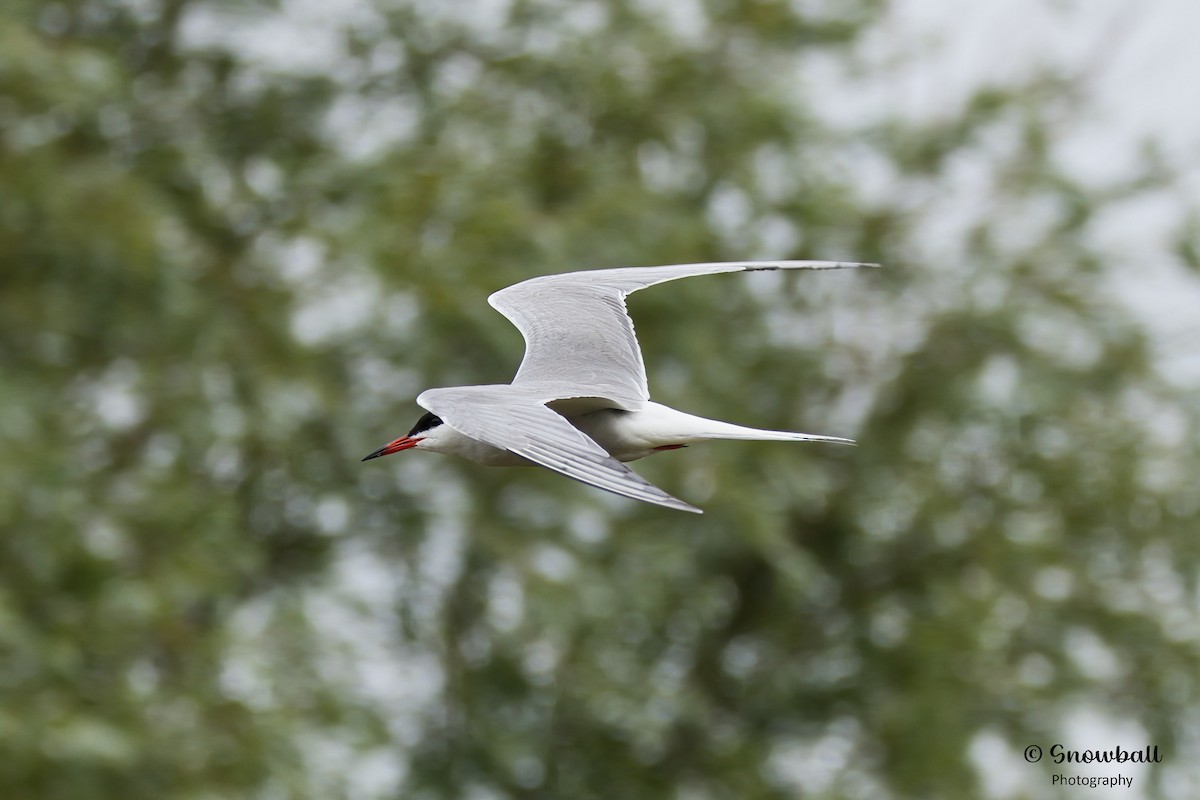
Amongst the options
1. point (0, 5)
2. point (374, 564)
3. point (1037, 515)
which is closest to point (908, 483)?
point (1037, 515)

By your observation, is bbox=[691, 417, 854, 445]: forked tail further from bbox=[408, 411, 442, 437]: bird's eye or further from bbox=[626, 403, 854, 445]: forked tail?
bbox=[408, 411, 442, 437]: bird's eye

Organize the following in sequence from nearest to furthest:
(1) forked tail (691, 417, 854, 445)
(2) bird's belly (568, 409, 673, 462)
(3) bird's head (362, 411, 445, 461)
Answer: (1) forked tail (691, 417, 854, 445), (2) bird's belly (568, 409, 673, 462), (3) bird's head (362, 411, 445, 461)

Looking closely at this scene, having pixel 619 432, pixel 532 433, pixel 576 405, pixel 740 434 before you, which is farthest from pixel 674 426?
pixel 532 433

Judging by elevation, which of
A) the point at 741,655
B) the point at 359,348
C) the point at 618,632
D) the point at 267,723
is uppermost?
the point at 359,348

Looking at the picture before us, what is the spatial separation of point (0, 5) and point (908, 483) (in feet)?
21.2

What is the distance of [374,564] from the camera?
12070mm

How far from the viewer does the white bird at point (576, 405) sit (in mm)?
3912

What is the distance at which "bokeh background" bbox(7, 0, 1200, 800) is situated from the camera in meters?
10.8

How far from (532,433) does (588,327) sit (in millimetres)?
1667

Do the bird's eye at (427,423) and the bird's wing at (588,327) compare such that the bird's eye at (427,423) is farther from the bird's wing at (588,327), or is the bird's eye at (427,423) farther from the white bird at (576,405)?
the bird's wing at (588,327)

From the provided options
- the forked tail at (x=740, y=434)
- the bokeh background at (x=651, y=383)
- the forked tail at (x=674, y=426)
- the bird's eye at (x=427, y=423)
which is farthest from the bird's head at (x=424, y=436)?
the bokeh background at (x=651, y=383)

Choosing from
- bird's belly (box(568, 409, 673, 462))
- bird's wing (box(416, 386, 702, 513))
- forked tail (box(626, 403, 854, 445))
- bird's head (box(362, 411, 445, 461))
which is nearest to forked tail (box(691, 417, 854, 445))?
forked tail (box(626, 403, 854, 445))

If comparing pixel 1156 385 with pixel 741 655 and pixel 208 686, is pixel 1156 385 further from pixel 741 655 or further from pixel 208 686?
pixel 208 686

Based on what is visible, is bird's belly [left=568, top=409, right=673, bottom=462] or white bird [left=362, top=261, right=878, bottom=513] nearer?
white bird [left=362, top=261, right=878, bottom=513]
